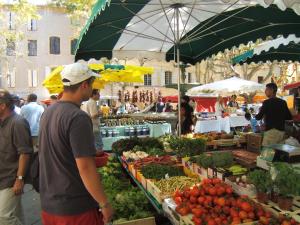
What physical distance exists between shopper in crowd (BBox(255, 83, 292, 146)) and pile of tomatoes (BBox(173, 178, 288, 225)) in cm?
288

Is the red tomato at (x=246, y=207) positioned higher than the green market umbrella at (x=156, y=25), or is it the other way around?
the green market umbrella at (x=156, y=25)

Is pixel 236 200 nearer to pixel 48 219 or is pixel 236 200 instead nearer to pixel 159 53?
pixel 48 219

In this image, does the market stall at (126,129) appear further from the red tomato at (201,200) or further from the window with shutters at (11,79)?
the window with shutters at (11,79)

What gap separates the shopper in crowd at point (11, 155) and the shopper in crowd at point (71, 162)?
123 cm

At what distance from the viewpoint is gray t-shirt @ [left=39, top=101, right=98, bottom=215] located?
233 cm

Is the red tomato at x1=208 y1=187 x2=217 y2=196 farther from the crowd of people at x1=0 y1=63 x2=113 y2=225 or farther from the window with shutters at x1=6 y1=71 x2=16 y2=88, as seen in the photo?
the window with shutters at x1=6 y1=71 x2=16 y2=88

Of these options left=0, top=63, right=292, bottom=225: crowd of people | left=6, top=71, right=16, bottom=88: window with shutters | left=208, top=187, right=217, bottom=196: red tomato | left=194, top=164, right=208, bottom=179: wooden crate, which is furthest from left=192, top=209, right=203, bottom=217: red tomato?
left=6, top=71, right=16, bottom=88: window with shutters

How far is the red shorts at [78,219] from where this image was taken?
8.07ft

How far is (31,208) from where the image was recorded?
6.08 m

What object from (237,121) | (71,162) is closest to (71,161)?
(71,162)

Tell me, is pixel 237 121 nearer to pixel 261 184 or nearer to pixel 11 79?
pixel 261 184

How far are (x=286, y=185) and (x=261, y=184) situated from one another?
0.24m

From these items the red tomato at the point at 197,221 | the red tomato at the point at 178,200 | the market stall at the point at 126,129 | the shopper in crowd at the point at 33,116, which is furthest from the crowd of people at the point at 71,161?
the market stall at the point at 126,129

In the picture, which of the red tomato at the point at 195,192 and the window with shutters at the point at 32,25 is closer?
the red tomato at the point at 195,192
